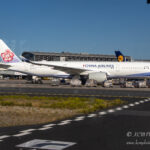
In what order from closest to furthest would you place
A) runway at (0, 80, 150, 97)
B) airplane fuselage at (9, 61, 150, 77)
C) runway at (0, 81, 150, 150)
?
runway at (0, 81, 150, 150)
runway at (0, 80, 150, 97)
airplane fuselage at (9, 61, 150, 77)

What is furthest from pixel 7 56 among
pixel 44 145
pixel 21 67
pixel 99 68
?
pixel 44 145

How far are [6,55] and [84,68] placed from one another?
17.1 metres

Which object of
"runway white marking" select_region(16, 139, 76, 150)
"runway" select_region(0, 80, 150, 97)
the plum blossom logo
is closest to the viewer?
"runway white marking" select_region(16, 139, 76, 150)

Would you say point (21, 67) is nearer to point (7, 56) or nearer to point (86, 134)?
point (7, 56)

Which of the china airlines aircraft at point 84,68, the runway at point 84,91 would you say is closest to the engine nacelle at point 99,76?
the china airlines aircraft at point 84,68

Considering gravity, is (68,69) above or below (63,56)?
below

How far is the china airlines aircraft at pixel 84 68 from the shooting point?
177ft

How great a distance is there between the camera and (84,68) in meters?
57.1

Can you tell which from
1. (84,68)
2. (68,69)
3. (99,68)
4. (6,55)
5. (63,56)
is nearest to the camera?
(68,69)

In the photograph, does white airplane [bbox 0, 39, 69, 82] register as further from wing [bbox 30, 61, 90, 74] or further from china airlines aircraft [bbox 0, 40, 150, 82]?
wing [bbox 30, 61, 90, 74]

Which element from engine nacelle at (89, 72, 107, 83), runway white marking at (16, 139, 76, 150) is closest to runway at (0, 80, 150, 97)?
engine nacelle at (89, 72, 107, 83)

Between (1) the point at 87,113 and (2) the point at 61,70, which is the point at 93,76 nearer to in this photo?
(2) the point at 61,70

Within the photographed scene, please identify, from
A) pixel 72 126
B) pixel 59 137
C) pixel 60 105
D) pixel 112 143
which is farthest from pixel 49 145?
pixel 60 105

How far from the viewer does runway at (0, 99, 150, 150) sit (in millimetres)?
8797
